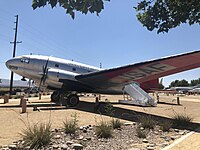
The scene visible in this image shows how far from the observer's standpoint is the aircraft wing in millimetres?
13100

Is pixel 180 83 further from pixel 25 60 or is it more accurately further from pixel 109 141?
pixel 109 141

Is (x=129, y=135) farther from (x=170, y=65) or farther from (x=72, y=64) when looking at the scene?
(x=72, y=64)

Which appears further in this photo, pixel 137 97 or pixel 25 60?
pixel 137 97

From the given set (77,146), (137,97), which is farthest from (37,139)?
(137,97)

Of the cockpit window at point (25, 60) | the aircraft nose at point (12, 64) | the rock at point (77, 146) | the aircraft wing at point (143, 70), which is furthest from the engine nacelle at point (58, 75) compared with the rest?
the rock at point (77, 146)

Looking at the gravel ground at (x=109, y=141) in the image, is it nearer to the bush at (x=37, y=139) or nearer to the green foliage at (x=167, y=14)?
the bush at (x=37, y=139)

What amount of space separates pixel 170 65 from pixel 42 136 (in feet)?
34.3

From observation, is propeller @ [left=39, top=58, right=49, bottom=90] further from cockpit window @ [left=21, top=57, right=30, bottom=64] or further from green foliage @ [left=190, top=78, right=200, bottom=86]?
green foliage @ [left=190, top=78, right=200, bottom=86]

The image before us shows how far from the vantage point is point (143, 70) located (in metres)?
16.0

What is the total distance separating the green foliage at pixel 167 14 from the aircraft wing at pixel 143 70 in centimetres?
801

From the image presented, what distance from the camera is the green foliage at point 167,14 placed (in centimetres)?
436

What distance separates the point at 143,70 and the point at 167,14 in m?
11.6

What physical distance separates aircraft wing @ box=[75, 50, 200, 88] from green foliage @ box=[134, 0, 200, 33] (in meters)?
8.01

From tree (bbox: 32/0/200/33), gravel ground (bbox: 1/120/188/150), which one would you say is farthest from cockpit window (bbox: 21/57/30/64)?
A: tree (bbox: 32/0/200/33)
